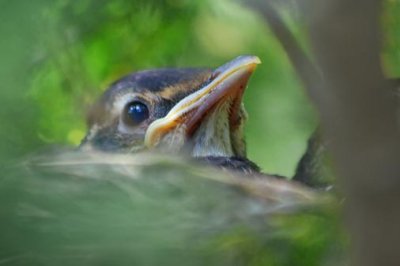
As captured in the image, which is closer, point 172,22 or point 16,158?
point 16,158

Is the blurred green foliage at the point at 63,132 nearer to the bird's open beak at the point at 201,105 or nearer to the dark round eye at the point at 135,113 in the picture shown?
the bird's open beak at the point at 201,105

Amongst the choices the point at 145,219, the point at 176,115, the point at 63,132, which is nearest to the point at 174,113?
the point at 176,115

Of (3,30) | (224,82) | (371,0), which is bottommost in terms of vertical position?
(371,0)

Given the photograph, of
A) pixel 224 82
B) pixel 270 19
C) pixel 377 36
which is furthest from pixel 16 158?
pixel 224 82

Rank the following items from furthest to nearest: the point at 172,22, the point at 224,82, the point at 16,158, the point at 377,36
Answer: the point at 224,82 < the point at 172,22 < the point at 16,158 < the point at 377,36

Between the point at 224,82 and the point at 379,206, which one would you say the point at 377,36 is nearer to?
the point at 379,206

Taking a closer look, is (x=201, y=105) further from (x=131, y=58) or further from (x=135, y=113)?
(x=131, y=58)
